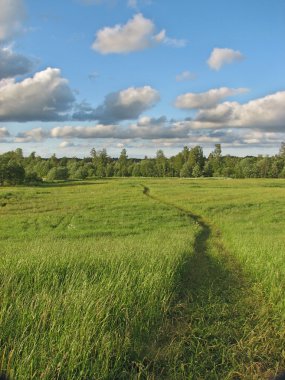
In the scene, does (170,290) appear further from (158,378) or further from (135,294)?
(158,378)

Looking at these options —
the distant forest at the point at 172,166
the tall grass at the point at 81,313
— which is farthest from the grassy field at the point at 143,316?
the distant forest at the point at 172,166

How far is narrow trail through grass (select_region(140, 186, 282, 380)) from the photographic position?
267 inches

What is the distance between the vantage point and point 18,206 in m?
39.8

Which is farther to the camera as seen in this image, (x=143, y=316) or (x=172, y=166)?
(x=172, y=166)

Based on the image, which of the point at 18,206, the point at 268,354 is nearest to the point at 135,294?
the point at 268,354

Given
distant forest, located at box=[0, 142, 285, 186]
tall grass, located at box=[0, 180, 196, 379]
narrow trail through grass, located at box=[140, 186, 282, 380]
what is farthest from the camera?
distant forest, located at box=[0, 142, 285, 186]

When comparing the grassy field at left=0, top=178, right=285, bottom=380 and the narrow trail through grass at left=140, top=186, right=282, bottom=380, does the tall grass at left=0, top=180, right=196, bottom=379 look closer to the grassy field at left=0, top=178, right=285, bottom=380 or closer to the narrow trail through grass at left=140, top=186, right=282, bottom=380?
the grassy field at left=0, top=178, right=285, bottom=380

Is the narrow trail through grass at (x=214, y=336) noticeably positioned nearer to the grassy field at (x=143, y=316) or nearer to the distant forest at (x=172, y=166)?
the grassy field at (x=143, y=316)

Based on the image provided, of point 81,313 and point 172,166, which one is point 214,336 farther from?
point 172,166

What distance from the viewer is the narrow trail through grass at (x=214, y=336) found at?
6777 millimetres

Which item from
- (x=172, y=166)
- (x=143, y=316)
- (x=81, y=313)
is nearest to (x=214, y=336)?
(x=143, y=316)

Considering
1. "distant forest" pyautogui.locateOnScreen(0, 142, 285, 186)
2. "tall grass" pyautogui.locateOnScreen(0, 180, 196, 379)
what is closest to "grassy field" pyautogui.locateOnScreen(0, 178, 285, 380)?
"tall grass" pyautogui.locateOnScreen(0, 180, 196, 379)

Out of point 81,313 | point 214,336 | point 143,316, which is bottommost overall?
point 214,336

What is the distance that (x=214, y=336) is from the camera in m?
8.14
